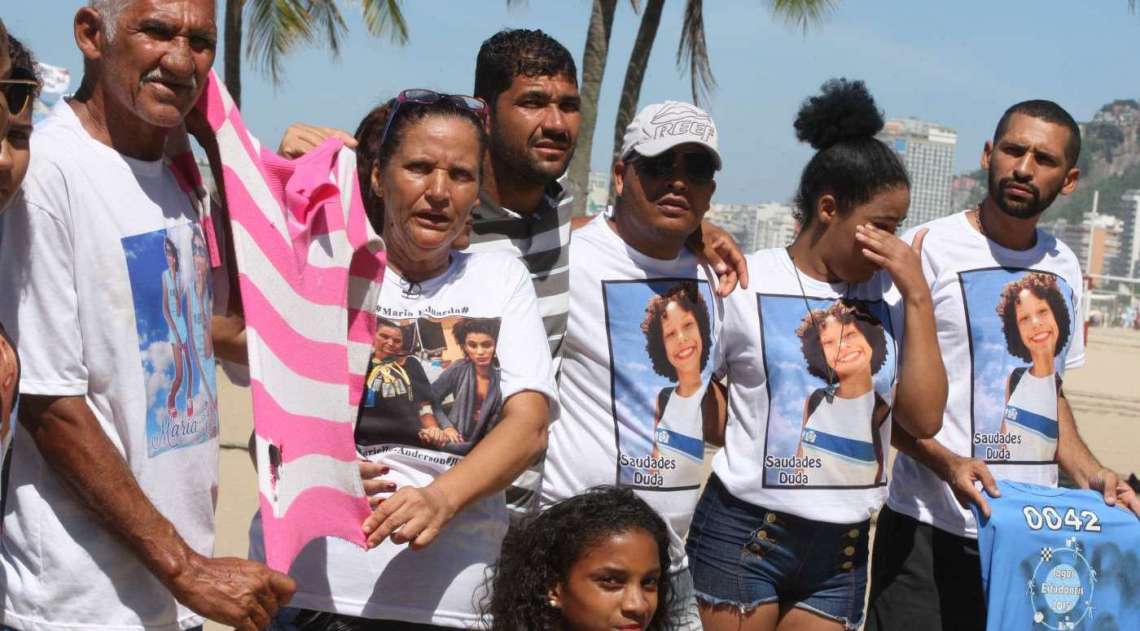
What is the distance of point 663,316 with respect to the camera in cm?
407

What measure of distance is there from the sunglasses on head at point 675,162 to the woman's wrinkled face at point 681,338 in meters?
0.39

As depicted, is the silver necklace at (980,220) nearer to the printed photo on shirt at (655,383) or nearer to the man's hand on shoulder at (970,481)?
the man's hand on shoulder at (970,481)

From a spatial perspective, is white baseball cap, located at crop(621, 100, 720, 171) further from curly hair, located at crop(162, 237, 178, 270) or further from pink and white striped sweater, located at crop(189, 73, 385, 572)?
curly hair, located at crop(162, 237, 178, 270)

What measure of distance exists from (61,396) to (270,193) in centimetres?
70

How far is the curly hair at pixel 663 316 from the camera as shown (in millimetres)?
4027

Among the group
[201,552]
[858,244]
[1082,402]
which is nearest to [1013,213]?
[858,244]

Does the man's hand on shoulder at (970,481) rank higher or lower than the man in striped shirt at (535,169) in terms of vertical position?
lower

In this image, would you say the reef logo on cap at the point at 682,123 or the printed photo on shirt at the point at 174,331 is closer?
the printed photo on shirt at the point at 174,331

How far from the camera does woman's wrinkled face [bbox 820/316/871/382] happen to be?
4.24m

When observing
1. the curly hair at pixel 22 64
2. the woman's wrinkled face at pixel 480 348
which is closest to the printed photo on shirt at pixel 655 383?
the woman's wrinkled face at pixel 480 348

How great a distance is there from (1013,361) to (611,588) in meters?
1.95

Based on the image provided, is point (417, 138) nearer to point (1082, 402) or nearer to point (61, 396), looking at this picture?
point (61, 396)

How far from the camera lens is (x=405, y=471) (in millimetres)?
3227

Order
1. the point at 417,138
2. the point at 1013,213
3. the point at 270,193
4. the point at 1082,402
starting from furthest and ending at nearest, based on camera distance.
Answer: the point at 1082,402 < the point at 1013,213 < the point at 417,138 < the point at 270,193
